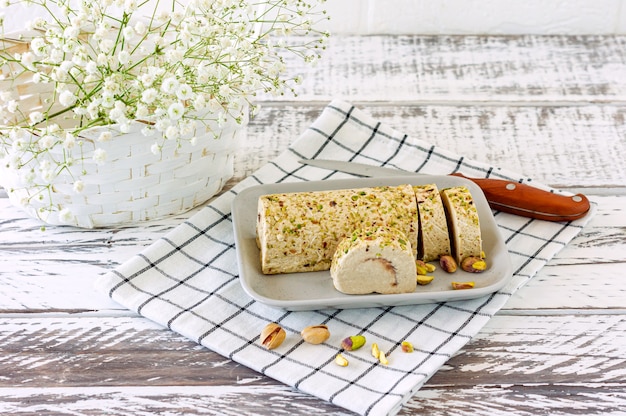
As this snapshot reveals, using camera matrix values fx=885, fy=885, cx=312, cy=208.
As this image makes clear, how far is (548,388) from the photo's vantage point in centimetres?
150

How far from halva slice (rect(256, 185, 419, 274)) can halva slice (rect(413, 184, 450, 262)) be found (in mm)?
19

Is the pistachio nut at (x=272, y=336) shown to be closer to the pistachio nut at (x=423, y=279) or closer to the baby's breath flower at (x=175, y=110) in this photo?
the pistachio nut at (x=423, y=279)

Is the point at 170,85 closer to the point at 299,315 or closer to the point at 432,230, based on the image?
the point at 299,315

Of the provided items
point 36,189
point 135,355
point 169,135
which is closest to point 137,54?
point 36,189

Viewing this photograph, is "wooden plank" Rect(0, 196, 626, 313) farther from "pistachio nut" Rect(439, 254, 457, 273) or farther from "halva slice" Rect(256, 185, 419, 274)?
"halva slice" Rect(256, 185, 419, 274)

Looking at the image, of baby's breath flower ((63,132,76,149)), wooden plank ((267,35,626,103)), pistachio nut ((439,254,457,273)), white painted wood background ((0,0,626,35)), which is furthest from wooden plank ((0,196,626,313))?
white painted wood background ((0,0,626,35))

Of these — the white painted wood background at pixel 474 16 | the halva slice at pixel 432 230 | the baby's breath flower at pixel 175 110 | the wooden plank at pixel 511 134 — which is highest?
the white painted wood background at pixel 474 16

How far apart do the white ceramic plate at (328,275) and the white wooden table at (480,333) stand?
8cm

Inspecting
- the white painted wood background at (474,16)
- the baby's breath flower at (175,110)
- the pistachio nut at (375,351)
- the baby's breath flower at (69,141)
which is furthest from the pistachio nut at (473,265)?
the white painted wood background at (474,16)

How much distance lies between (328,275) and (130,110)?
485 mm

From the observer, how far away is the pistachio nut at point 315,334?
156 cm

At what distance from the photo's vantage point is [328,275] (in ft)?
5.58

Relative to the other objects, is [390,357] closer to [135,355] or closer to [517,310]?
[517,310]

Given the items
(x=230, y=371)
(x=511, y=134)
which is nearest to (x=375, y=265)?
(x=230, y=371)
